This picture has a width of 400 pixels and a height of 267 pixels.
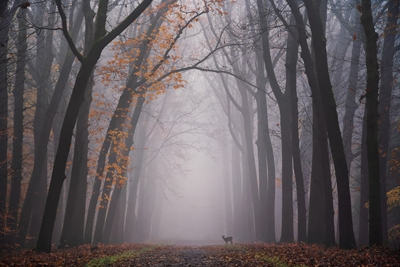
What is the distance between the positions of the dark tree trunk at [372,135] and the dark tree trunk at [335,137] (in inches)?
29.7

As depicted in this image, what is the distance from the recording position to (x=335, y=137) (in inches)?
422

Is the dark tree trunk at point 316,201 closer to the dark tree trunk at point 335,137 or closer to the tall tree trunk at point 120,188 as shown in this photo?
the dark tree trunk at point 335,137

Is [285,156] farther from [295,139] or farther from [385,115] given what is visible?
[385,115]

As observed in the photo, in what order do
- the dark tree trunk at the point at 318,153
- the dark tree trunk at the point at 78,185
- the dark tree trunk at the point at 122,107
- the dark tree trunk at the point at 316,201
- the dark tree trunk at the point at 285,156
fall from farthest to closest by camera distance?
the dark tree trunk at the point at 122,107, the dark tree trunk at the point at 285,156, the dark tree trunk at the point at 78,185, the dark tree trunk at the point at 316,201, the dark tree trunk at the point at 318,153

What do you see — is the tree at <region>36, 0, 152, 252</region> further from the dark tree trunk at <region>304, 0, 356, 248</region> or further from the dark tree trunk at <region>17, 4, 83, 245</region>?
the dark tree trunk at <region>17, 4, 83, 245</region>

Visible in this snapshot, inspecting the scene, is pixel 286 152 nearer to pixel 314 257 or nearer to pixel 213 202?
pixel 314 257

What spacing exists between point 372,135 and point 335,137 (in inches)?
40.9

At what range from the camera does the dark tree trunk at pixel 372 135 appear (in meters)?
9.64

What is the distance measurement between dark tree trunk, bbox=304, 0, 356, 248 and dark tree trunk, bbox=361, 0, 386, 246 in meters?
0.75

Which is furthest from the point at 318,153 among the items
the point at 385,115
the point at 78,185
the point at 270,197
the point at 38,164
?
the point at 38,164

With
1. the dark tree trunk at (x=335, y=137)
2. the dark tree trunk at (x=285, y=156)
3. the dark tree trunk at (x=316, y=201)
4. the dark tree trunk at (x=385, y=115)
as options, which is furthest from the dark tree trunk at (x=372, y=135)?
the dark tree trunk at (x=285, y=156)

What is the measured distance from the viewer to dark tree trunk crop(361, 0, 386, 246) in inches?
380

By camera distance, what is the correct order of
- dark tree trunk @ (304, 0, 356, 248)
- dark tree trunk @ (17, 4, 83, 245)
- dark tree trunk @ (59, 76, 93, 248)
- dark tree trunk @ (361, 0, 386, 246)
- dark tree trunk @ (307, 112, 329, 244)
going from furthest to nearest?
dark tree trunk @ (17, 4, 83, 245), dark tree trunk @ (59, 76, 93, 248), dark tree trunk @ (307, 112, 329, 244), dark tree trunk @ (304, 0, 356, 248), dark tree trunk @ (361, 0, 386, 246)

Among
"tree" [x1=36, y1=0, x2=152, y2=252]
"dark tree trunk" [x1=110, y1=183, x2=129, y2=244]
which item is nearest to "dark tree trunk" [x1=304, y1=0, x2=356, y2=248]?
"tree" [x1=36, y1=0, x2=152, y2=252]
